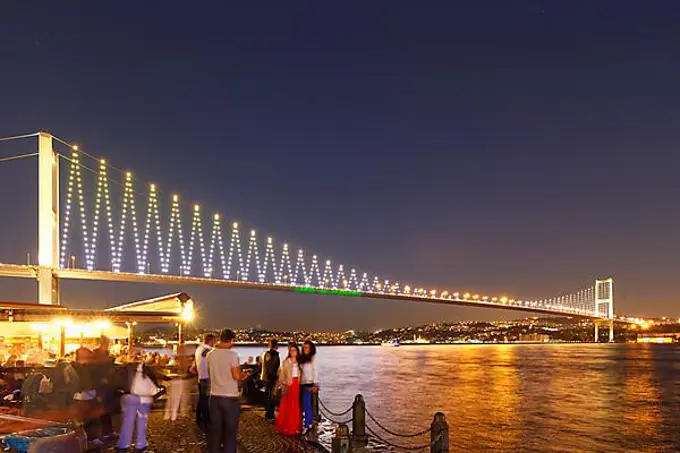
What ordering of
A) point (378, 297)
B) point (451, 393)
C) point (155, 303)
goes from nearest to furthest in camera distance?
1. point (155, 303)
2. point (451, 393)
3. point (378, 297)

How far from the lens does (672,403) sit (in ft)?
88.5

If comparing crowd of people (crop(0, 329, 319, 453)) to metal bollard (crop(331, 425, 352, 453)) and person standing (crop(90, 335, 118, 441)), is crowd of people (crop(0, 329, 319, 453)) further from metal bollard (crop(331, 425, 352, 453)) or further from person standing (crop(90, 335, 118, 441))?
metal bollard (crop(331, 425, 352, 453))

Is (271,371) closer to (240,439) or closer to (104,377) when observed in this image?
(240,439)

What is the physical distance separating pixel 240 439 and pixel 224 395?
126 inches

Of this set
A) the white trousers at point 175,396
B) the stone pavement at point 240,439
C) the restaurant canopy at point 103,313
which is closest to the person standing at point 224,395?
the stone pavement at point 240,439

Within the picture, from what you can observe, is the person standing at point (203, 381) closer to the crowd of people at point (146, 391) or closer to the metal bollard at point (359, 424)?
the crowd of people at point (146, 391)

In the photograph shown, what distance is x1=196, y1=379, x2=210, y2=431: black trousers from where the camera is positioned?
11.4m

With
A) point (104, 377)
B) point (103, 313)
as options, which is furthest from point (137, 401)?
point (103, 313)

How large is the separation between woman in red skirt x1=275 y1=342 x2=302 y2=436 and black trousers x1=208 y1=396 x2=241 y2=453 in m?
3.09

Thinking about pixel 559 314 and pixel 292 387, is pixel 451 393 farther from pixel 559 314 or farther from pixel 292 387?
pixel 559 314

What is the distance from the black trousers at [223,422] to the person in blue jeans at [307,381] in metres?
3.20

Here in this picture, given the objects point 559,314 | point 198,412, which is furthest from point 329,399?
point 559,314

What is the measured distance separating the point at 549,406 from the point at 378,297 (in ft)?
171

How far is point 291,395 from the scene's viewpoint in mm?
10977
